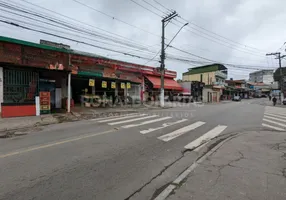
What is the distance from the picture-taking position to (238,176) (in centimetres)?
404

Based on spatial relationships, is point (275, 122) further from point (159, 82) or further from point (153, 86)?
point (159, 82)

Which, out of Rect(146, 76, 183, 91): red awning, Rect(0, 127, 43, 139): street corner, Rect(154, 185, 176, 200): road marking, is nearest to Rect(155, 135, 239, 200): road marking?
Rect(154, 185, 176, 200): road marking

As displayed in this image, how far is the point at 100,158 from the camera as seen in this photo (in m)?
5.01

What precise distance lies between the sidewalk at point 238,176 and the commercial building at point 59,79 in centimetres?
1295

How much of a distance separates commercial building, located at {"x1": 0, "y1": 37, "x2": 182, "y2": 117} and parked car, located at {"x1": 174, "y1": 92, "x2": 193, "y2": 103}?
23.3 feet

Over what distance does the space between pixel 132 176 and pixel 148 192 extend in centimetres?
71

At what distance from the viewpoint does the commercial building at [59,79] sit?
12484 millimetres

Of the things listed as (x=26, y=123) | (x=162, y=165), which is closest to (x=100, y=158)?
(x=162, y=165)

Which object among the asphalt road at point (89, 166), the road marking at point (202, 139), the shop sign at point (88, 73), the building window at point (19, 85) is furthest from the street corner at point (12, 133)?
the shop sign at point (88, 73)

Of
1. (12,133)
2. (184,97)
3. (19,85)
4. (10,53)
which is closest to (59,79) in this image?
(19,85)

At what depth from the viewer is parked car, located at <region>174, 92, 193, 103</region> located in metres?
34.3

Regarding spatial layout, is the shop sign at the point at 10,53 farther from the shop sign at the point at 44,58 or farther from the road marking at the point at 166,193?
the road marking at the point at 166,193

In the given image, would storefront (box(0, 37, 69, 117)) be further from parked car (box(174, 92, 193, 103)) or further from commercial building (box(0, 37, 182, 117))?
parked car (box(174, 92, 193, 103))

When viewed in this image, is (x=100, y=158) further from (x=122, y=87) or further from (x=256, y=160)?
(x=122, y=87)
